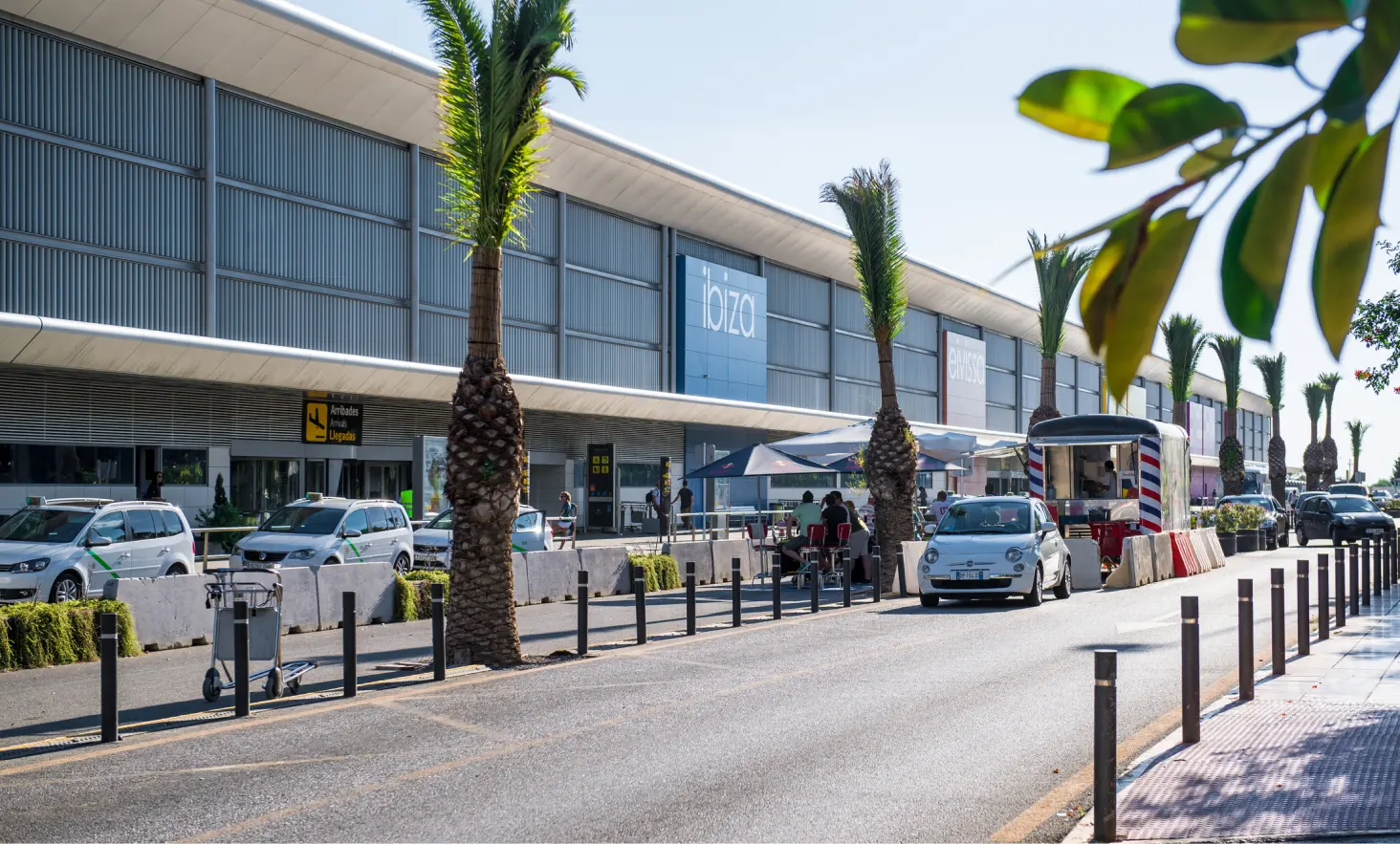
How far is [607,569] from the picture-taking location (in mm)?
25344

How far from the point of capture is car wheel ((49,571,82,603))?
1911 centimetres

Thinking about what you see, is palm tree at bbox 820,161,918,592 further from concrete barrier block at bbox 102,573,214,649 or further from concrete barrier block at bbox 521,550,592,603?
concrete barrier block at bbox 102,573,214,649

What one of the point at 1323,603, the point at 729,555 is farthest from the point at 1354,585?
the point at 729,555

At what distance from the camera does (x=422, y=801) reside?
7.96m

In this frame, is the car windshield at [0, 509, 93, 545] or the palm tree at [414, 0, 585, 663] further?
the car windshield at [0, 509, 93, 545]

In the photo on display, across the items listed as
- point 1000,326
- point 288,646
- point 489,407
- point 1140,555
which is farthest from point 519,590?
point 1000,326

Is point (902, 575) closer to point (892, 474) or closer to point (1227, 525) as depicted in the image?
point (892, 474)

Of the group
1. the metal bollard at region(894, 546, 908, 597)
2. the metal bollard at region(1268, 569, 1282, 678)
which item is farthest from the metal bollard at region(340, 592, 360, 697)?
the metal bollard at region(894, 546, 908, 597)

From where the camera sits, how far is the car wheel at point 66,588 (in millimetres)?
19109

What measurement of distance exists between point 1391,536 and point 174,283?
2751cm

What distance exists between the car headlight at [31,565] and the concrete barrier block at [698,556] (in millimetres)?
11810

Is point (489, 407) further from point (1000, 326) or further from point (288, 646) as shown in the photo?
point (1000, 326)

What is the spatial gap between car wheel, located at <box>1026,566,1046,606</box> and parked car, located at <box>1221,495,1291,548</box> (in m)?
24.7

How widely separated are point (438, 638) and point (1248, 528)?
117 ft
